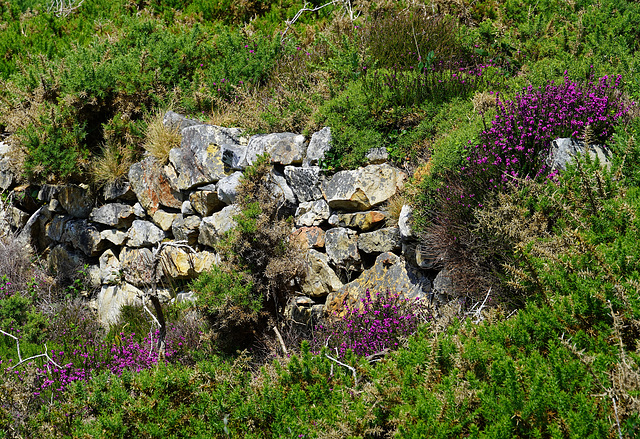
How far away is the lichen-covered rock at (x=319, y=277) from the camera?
4.97 meters

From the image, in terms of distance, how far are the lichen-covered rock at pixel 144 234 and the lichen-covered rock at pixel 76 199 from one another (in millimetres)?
928

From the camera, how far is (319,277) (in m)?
5.02

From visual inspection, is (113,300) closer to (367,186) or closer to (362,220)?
(362,220)

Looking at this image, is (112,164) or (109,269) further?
(109,269)

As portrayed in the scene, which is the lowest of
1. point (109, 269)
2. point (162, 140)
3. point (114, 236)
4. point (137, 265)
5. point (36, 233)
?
point (109, 269)

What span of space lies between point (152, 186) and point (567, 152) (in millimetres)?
5001

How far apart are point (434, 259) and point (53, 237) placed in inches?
249

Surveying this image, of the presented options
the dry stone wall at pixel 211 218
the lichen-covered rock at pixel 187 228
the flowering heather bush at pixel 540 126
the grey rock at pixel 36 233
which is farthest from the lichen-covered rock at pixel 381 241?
the grey rock at pixel 36 233

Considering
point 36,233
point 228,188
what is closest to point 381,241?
point 228,188

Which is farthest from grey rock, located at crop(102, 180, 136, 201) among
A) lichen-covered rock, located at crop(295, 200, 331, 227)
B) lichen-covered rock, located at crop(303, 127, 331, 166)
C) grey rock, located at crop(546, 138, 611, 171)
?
grey rock, located at crop(546, 138, 611, 171)

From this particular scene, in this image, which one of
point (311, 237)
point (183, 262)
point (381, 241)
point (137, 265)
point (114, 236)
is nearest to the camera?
point (381, 241)

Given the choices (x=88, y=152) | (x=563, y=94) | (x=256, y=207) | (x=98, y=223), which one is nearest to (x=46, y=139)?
(x=88, y=152)

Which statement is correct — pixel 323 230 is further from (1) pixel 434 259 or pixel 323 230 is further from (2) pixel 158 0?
(2) pixel 158 0

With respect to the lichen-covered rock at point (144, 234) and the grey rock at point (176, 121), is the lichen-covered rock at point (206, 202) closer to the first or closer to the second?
the lichen-covered rock at point (144, 234)
